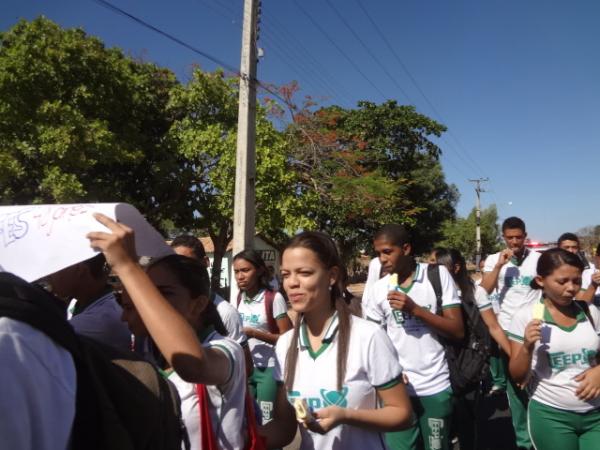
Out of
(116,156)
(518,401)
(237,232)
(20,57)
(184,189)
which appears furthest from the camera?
(184,189)

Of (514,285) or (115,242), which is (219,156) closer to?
(514,285)

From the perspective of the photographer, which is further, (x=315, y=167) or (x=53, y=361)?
(x=315, y=167)

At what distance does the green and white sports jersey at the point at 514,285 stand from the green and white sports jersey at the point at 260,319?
8.57 feet

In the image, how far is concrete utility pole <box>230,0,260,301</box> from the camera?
26.2 ft

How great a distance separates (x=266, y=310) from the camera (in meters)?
4.07

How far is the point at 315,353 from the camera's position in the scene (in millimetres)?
2023

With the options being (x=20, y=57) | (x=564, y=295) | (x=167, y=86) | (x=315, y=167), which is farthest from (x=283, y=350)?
(x=167, y=86)

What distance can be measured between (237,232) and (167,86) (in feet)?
29.9

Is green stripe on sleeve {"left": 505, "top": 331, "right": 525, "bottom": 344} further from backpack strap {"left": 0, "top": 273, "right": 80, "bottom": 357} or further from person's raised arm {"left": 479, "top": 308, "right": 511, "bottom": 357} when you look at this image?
backpack strap {"left": 0, "top": 273, "right": 80, "bottom": 357}

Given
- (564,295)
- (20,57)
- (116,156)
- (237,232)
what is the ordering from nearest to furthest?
1. (564,295)
2. (237,232)
3. (20,57)
4. (116,156)

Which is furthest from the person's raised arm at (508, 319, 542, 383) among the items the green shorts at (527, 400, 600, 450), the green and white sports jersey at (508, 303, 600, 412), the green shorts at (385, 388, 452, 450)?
the green shorts at (385, 388, 452, 450)

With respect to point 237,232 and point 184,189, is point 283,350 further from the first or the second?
point 184,189

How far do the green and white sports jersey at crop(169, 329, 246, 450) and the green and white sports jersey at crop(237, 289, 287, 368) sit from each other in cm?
239

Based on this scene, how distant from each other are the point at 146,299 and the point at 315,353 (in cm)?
94
